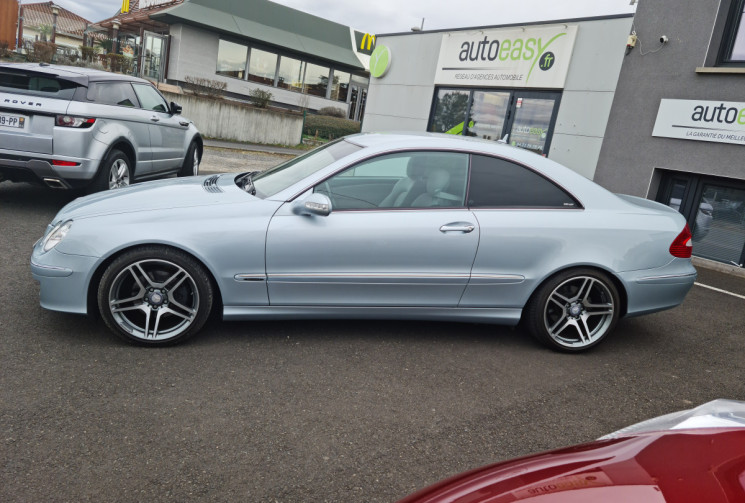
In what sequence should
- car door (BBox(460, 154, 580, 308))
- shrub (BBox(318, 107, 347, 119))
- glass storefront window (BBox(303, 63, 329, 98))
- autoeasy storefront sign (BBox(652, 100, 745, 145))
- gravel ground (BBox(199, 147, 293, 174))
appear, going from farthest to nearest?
glass storefront window (BBox(303, 63, 329, 98))
shrub (BBox(318, 107, 347, 119))
gravel ground (BBox(199, 147, 293, 174))
autoeasy storefront sign (BBox(652, 100, 745, 145))
car door (BBox(460, 154, 580, 308))

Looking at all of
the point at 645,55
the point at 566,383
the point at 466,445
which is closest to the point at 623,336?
the point at 566,383

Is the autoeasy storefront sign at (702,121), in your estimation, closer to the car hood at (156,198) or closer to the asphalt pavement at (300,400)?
the asphalt pavement at (300,400)

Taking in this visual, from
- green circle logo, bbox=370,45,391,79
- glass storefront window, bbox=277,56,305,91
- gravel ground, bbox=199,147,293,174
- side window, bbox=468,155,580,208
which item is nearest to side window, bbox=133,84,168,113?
gravel ground, bbox=199,147,293,174

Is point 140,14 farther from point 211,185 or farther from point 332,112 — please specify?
point 211,185

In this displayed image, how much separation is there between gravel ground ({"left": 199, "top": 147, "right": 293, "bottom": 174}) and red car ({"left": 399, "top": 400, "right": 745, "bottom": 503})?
10.3 meters

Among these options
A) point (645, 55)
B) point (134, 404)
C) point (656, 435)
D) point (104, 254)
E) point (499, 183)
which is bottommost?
point (134, 404)

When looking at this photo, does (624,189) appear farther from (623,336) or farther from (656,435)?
(656,435)

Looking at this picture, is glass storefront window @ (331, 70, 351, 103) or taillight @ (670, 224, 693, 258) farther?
glass storefront window @ (331, 70, 351, 103)

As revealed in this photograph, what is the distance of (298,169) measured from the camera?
14.6 feet

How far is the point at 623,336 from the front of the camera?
5.01 metres

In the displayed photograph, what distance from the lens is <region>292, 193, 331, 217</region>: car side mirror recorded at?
12.6 ft

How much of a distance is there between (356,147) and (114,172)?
4157 millimetres

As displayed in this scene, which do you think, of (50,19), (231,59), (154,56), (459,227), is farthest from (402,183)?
(50,19)

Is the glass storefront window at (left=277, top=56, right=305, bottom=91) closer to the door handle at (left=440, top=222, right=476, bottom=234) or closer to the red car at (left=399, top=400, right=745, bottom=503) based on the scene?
the door handle at (left=440, top=222, right=476, bottom=234)
